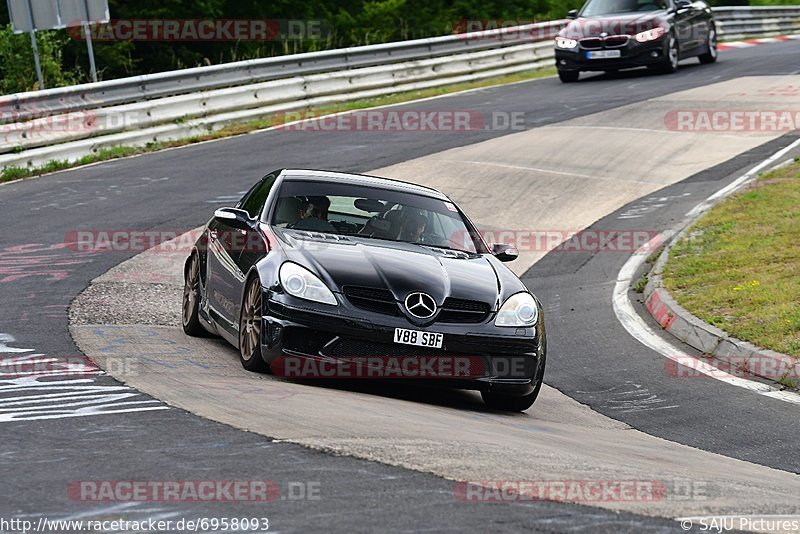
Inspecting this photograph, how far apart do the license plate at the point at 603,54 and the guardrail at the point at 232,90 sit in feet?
10.3

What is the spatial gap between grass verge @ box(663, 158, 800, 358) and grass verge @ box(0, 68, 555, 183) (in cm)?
961

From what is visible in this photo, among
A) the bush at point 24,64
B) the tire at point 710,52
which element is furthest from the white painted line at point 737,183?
the bush at point 24,64

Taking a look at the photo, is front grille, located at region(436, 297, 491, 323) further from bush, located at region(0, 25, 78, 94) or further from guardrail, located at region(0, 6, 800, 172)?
bush, located at region(0, 25, 78, 94)

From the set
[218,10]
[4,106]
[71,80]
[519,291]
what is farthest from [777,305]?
[218,10]

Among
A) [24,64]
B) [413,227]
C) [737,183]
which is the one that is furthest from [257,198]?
[24,64]

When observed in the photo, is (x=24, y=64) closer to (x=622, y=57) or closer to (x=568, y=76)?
(x=568, y=76)

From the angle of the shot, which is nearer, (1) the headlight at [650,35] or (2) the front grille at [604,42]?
(2) the front grille at [604,42]

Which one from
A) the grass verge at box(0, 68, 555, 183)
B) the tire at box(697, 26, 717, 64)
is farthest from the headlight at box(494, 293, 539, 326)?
the tire at box(697, 26, 717, 64)

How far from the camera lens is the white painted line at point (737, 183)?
1619 cm

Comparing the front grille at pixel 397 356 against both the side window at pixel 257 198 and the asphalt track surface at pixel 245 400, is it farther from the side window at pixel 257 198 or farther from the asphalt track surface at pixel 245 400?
the side window at pixel 257 198

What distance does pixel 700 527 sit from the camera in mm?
5027

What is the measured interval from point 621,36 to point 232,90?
901 cm

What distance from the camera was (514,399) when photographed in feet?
27.6

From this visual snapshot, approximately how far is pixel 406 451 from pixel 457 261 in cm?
301
